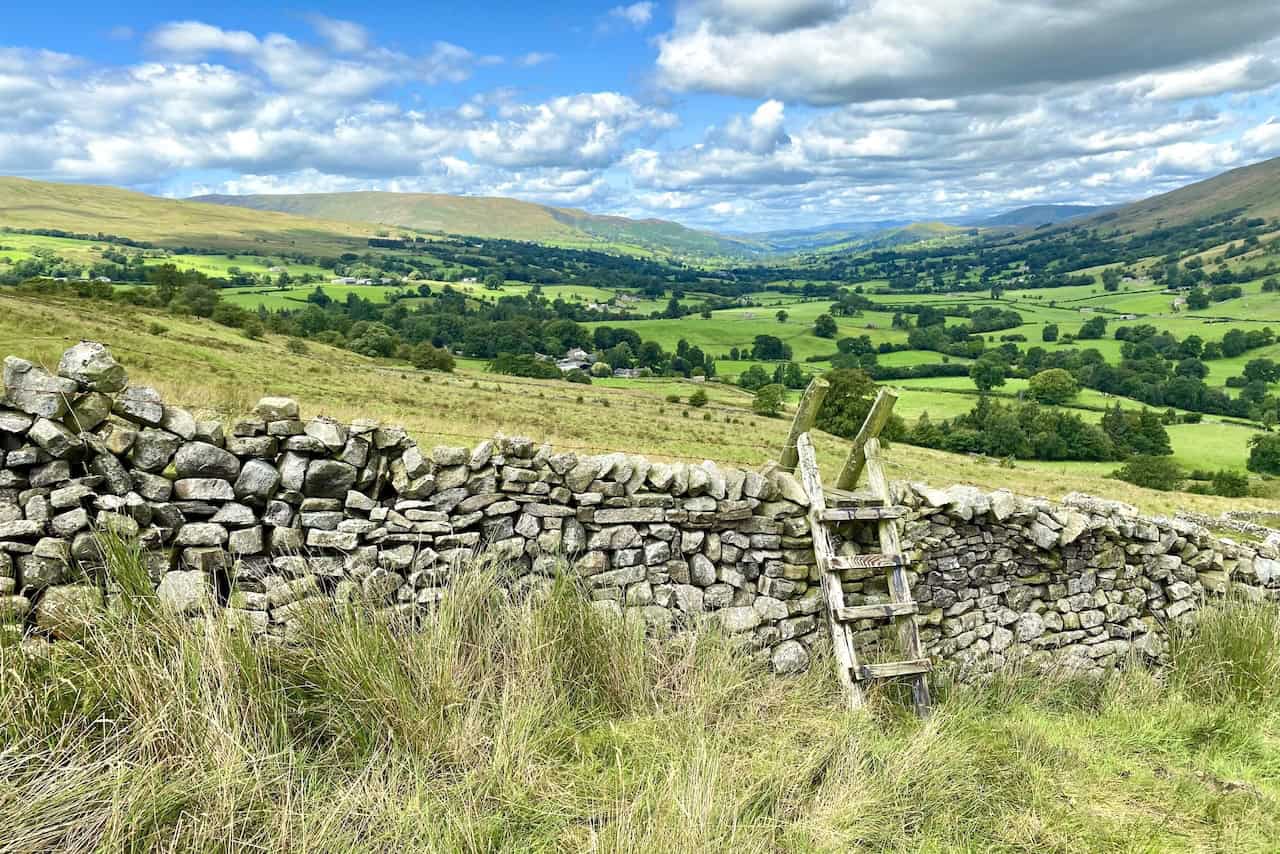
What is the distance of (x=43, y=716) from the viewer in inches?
130

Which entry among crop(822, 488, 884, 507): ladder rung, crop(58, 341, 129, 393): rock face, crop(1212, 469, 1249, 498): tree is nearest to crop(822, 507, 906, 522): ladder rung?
crop(822, 488, 884, 507): ladder rung

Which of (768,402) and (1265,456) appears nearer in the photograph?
(1265,456)

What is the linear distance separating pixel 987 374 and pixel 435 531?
88.4 m

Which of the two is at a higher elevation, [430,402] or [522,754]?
[522,754]

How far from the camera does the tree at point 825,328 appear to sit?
373 feet

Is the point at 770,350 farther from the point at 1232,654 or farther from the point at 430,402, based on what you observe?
the point at 1232,654

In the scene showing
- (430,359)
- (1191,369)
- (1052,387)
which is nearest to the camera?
(430,359)

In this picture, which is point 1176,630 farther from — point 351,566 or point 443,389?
point 443,389

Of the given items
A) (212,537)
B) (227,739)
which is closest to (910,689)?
(227,739)

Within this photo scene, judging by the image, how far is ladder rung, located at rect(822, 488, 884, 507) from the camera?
5840mm

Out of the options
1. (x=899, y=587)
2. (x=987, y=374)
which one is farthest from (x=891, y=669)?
(x=987, y=374)

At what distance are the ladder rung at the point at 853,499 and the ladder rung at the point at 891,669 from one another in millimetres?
1260

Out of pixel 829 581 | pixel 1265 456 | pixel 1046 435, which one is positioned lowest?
pixel 1265 456

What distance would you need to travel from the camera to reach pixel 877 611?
5.31m
